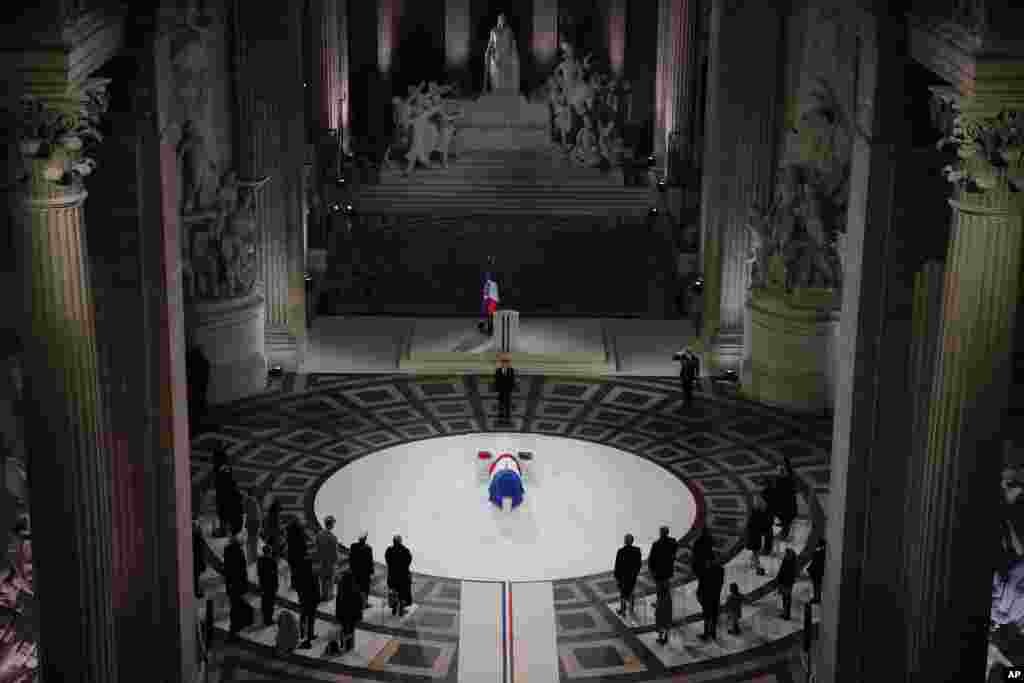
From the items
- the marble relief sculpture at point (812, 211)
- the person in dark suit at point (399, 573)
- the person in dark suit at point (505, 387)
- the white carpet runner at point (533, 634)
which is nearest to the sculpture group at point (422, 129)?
the person in dark suit at point (505, 387)

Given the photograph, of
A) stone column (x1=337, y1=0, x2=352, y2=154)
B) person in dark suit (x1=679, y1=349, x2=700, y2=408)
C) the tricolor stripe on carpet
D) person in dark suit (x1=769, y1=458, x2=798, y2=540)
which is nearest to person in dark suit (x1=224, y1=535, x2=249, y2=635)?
the tricolor stripe on carpet

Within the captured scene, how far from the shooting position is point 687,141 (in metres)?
38.6

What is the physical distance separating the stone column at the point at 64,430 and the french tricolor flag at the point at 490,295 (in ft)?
53.5

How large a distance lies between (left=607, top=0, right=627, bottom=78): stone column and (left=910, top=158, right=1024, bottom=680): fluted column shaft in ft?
110

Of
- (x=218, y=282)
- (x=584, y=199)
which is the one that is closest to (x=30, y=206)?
(x=218, y=282)

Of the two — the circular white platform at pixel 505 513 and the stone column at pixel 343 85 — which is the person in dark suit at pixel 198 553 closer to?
the circular white platform at pixel 505 513

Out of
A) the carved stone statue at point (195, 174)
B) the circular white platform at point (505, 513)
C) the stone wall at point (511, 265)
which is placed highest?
the carved stone statue at point (195, 174)

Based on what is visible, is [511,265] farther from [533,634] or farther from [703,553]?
[533,634]

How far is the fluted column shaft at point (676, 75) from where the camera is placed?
3847 centimetres

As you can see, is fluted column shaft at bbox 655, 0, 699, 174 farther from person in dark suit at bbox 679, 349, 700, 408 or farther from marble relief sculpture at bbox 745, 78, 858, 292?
person in dark suit at bbox 679, 349, 700, 408

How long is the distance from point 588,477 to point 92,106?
12.1 meters

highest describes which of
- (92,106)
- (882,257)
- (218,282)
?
(92,106)

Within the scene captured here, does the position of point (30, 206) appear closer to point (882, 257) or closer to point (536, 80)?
point (882, 257)

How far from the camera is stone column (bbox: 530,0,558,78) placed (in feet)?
148
